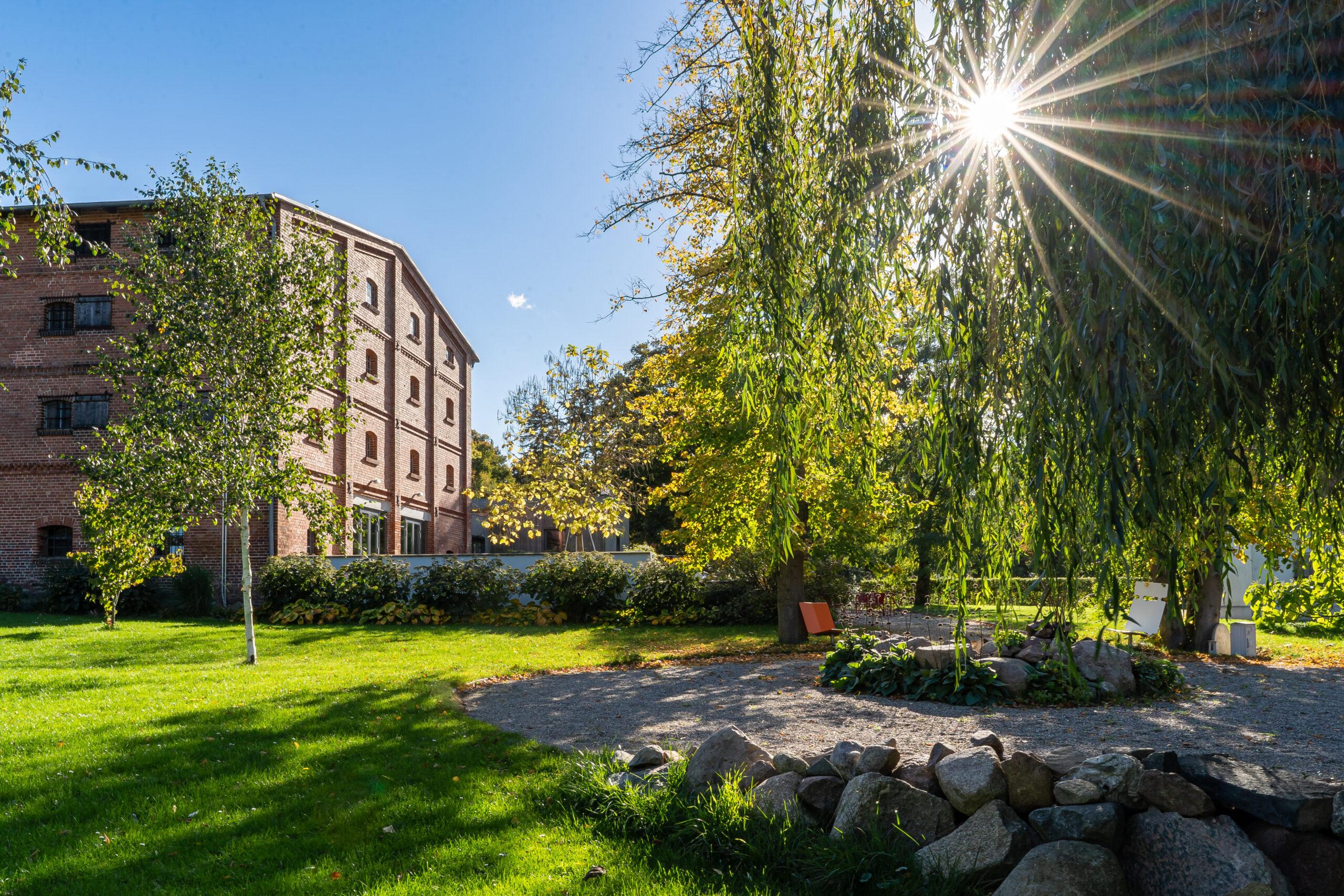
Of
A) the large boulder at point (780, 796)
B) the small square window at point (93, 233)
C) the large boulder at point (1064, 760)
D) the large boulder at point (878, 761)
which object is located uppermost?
the small square window at point (93, 233)

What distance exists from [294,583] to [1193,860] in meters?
19.1

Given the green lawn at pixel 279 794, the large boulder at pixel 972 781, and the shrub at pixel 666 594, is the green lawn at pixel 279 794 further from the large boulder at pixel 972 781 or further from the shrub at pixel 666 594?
the shrub at pixel 666 594

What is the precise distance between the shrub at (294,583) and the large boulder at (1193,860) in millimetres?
18136

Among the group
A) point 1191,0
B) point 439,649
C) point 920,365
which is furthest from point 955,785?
point 439,649

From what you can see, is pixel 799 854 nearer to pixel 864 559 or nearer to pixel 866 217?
pixel 866 217

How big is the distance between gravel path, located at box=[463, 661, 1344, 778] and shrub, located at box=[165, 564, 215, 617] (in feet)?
43.1

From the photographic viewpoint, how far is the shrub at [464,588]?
62.1 feet

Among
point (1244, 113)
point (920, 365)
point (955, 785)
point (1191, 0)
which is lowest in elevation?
point (955, 785)

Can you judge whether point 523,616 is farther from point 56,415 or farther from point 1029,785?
point 1029,785

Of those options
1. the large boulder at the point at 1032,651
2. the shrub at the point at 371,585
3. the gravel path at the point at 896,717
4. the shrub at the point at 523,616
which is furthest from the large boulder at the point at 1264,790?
the shrub at the point at 371,585

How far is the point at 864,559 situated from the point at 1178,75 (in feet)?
38.0

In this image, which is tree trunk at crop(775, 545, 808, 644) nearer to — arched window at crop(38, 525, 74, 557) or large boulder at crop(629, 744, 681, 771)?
large boulder at crop(629, 744, 681, 771)

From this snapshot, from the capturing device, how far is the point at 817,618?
45.4ft

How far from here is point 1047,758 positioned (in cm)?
431
